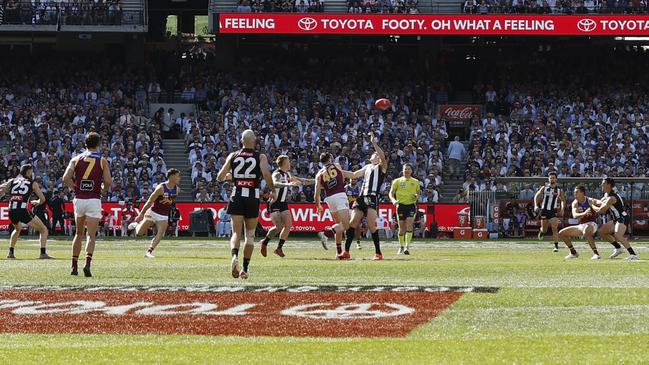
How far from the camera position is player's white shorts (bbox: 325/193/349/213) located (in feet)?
83.9

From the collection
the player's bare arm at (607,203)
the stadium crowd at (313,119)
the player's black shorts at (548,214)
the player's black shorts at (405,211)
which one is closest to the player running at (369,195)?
the player's black shorts at (405,211)

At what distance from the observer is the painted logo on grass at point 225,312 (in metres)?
11.9

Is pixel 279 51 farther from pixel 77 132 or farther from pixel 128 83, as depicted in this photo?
pixel 77 132

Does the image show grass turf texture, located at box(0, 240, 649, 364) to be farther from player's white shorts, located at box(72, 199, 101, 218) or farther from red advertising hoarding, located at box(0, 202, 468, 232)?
red advertising hoarding, located at box(0, 202, 468, 232)

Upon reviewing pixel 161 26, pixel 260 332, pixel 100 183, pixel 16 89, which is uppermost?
pixel 161 26

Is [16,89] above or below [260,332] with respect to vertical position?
above

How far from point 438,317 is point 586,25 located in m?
42.2

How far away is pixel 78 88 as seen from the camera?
53.4m

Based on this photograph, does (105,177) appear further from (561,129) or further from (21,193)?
(561,129)

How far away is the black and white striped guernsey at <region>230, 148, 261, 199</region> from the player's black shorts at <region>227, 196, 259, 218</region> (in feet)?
0.22

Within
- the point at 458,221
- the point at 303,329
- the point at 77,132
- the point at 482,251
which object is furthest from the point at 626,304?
the point at 77,132

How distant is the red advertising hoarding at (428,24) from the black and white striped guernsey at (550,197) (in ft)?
69.4

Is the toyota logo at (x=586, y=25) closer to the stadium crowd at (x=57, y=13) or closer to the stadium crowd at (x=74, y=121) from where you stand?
the stadium crowd at (x=74, y=121)

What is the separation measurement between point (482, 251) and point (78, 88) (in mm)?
27361
